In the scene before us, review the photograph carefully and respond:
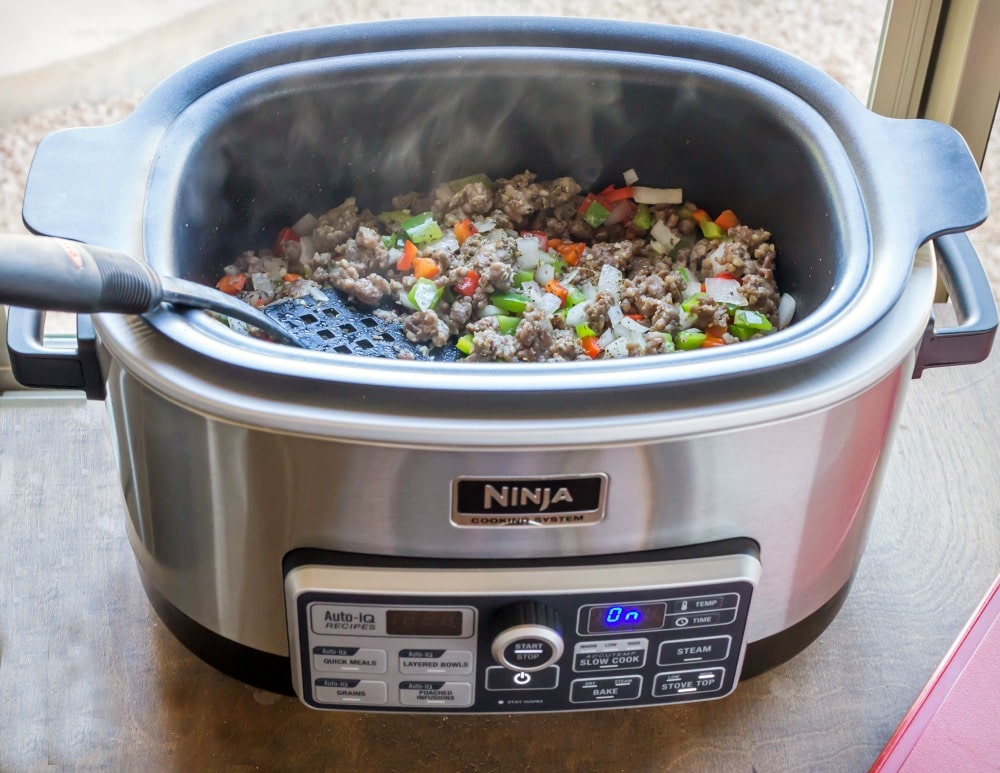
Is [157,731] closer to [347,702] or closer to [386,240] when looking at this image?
[347,702]

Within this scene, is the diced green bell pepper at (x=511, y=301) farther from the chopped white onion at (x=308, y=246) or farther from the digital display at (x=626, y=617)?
the digital display at (x=626, y=617)

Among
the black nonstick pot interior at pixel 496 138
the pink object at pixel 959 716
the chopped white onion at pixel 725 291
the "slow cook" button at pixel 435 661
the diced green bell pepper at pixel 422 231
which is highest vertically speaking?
the black nonstick pot interior at pixel 496 138

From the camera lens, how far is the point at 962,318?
0.87m

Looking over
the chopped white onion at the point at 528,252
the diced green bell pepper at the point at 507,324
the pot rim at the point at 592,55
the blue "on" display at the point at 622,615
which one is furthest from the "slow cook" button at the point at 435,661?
the chopped white onion at the point at 528,252

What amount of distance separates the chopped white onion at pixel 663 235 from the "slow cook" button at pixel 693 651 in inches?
17.5

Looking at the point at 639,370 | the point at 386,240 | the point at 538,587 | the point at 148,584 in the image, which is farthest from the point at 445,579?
the point at 386,240

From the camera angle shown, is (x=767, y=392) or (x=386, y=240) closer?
(x=767, y=392)

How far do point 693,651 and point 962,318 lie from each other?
0.34 meters

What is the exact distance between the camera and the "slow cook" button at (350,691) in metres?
0.81

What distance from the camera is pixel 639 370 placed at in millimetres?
710

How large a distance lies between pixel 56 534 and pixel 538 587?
22.1 inches

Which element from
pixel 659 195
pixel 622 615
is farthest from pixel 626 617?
pixel 659 195

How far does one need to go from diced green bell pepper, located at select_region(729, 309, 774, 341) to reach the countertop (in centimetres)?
27

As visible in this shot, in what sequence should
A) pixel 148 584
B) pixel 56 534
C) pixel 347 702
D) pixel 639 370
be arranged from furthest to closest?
pixel 56 534 < pixel 148 584 < pixel 347 702 < pixel 639 370
